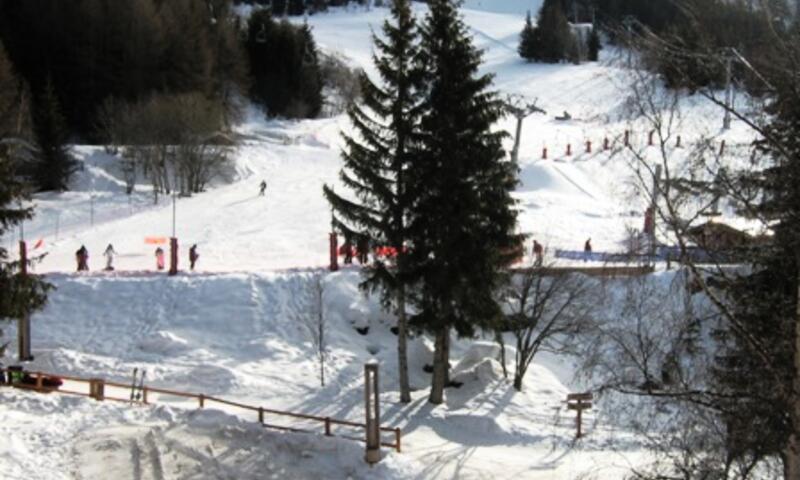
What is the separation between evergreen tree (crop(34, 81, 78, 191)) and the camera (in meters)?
48.5

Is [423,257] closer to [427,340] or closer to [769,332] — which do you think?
[427,340]

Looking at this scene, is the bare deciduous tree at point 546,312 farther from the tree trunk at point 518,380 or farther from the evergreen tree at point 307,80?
the evergreen tree at point 307,80

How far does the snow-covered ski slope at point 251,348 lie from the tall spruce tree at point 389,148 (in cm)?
488

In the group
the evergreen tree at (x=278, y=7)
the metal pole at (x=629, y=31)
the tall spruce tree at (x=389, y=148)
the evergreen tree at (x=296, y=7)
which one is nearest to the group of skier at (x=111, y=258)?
the tall spruce tree at (x=389, y=148)

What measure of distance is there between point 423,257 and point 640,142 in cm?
1428

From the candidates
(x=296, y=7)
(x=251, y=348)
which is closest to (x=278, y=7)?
(x=296, y=7)

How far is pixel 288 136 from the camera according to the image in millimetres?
67188

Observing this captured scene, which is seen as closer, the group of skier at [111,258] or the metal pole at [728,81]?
the metal pole at [728,81]

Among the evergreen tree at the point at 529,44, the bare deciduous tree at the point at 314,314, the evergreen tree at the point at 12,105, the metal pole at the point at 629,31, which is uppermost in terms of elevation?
the evergreen tree at the point at 529,44

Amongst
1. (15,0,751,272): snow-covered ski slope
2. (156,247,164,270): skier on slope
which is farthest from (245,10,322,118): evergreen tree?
(156,247,164,270): skier on slope

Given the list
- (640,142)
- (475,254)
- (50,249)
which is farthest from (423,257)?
(50,249)

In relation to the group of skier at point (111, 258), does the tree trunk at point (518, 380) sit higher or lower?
lower

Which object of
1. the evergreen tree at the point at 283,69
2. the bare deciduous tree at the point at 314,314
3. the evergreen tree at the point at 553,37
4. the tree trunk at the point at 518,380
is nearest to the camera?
the tree trunk at the point at 518,380

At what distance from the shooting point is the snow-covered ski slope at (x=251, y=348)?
649 inches
